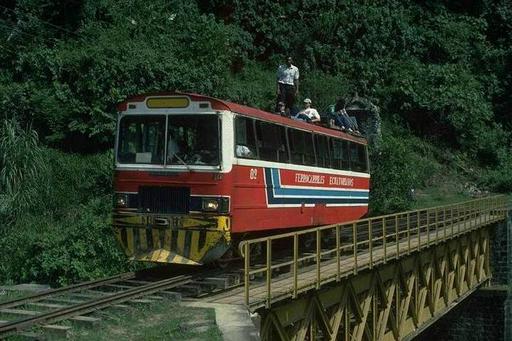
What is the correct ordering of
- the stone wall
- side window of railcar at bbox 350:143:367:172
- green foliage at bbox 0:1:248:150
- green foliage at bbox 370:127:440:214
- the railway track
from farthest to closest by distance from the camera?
green foliage at bbox 370:127:440:214 < the stone wall < green foliage at bbox 0:1:248:150 < side window of railcar at bbox 350:143:367:172 < the railway track

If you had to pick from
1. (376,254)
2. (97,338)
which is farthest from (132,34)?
(97,338)

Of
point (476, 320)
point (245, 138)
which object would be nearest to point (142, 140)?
point (245, 138)

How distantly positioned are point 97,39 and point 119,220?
583 inches

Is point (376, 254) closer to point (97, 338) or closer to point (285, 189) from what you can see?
point (285, 189)

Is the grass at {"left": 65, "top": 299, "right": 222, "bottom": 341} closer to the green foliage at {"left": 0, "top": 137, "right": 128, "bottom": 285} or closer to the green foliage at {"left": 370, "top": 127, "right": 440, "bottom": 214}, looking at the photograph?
the green foliage at {"left": 0, "top": 137, "right": 128, "bottom": 285}

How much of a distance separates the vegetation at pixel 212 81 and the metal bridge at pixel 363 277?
396cm

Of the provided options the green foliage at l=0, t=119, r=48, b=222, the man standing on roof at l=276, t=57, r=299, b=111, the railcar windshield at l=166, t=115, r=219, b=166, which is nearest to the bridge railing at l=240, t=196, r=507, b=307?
the railcar windshield at l=166, t=115, r=219, b=166

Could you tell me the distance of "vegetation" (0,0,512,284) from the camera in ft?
61.4

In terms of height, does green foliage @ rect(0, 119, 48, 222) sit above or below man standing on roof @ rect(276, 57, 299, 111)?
below

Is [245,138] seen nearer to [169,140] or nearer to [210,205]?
[169,140]

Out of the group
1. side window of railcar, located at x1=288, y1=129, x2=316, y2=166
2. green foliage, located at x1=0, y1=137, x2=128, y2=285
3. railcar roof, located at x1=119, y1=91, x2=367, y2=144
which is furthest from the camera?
green foliage, located at x1=0, y1=137, x2=128, y2=285

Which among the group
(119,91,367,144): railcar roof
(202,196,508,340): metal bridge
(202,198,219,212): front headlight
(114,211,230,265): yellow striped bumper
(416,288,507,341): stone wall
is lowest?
(416,288,507,341): stone wall

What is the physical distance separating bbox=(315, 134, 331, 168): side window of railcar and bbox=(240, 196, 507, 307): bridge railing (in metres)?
1.48

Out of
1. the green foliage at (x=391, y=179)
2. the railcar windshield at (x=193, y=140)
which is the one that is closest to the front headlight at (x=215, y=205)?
the railcar windshield at (x=193, y=140)
